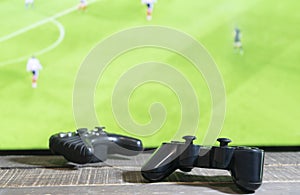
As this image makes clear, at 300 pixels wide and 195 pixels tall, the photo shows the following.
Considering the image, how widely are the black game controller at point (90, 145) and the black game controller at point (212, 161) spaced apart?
0.17m

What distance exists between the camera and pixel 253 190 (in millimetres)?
693

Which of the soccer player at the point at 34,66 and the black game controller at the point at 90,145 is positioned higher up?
the soccer player at the point at 34,66

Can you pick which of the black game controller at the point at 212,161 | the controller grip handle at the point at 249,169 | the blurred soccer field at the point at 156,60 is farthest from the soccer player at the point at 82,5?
the controller grip handle at the point at 249,169

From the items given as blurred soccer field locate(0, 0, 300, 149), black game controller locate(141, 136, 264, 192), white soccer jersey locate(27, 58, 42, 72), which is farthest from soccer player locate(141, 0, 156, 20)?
black game controller locate(141, 136, 264, 192)

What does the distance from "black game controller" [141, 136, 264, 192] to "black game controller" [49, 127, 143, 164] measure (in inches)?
6.8

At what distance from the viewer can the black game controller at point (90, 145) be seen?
0.87 metres

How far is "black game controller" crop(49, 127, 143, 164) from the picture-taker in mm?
871

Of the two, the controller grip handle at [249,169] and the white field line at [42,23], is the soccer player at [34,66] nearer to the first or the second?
the white field line at [42,23]

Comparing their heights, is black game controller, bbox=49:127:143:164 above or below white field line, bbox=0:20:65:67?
below

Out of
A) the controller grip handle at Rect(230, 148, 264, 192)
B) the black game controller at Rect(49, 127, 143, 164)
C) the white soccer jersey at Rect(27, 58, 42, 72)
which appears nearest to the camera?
the controller grip handle at Rect(230, 148, 264, 192)

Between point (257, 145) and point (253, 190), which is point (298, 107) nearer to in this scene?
point (257, 145)

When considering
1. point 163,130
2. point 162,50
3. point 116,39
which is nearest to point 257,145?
point 163,130

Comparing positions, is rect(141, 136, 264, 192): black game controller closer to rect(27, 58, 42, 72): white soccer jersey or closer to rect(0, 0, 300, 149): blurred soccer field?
rect(0, 0, 300, 149): blurred soccer field

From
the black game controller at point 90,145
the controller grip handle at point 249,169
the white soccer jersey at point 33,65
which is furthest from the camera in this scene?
the white soccer jersey at point 33,65
